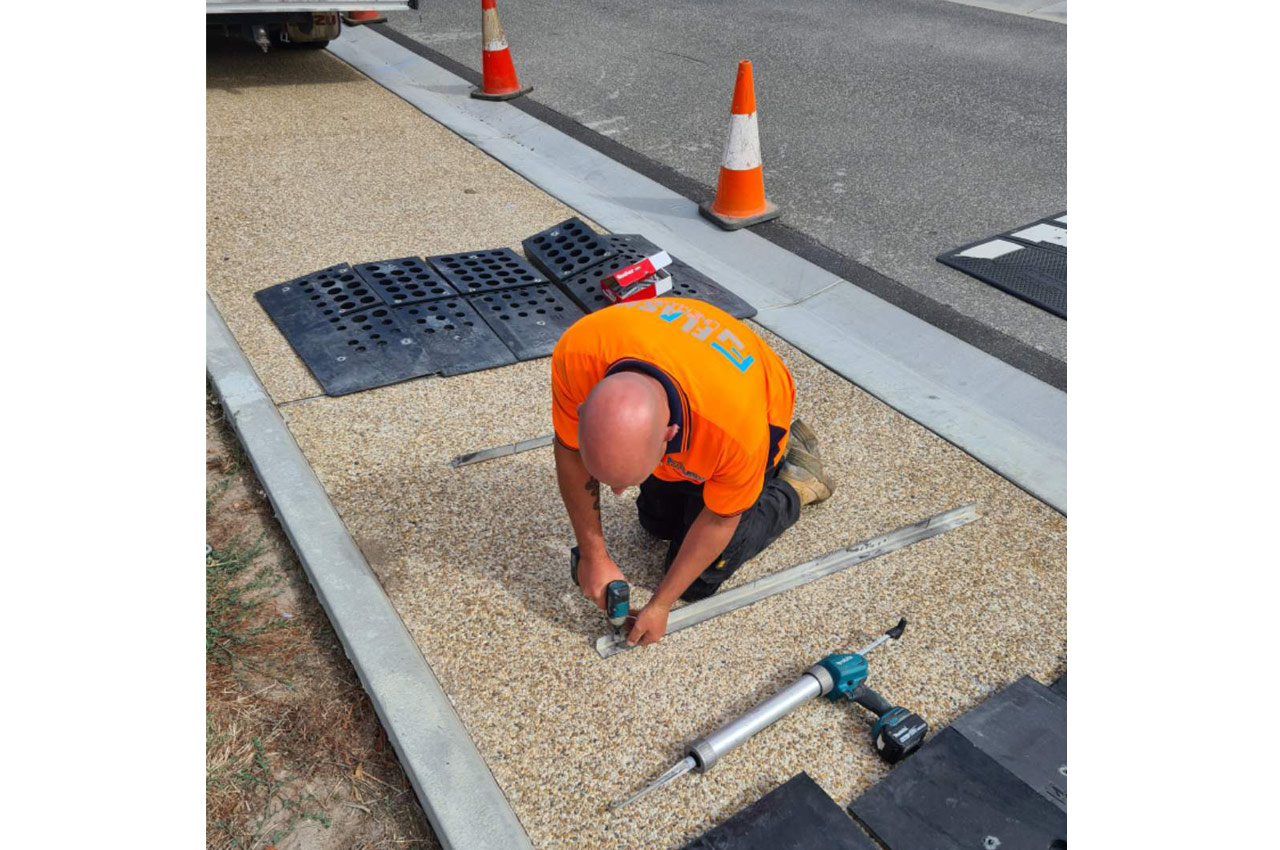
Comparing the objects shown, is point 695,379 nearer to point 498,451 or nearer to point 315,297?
point 498,451

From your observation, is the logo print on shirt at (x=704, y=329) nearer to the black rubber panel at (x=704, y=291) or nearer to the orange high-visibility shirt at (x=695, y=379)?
the orange high-visibility shirt at (x=695, y=379)

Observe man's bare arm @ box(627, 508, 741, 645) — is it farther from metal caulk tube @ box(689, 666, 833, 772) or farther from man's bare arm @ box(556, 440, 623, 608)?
metal caulk tube @ box(689, 666, 833, 772)

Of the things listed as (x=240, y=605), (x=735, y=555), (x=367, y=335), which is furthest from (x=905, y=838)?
(x=367, y=335)

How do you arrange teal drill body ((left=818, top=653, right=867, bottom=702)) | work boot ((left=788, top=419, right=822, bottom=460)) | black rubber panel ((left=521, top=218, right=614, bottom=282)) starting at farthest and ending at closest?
1. black rubber panel ((left=521, top=218, right=614, bottom=282))
2. work boot ((left=788, top=419, right=822, bottom=460))
3. teal drill body ((left=818, top=653, right=867, bottom=702))

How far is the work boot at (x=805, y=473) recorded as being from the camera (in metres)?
3.20

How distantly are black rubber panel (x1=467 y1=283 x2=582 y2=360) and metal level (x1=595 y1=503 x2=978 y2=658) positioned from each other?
5.23 ft

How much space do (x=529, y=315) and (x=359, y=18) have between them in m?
6.74

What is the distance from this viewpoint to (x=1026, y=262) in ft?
16.9

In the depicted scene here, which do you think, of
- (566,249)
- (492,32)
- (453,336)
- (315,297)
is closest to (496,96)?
(492,32)

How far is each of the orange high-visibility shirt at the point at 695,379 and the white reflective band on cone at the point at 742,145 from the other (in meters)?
2.97

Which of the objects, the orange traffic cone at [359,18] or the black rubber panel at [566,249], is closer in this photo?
the black rubber panel at [566,249]

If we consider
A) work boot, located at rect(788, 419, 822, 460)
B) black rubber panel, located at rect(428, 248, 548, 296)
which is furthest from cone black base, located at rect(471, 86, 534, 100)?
work boot, located at rect(788, 419, 822, 460)

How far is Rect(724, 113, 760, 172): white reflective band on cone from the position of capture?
5230mm

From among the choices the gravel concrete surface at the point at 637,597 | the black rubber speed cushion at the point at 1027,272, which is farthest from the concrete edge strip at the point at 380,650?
the black rubber speed cushion at the point at 1027,272
